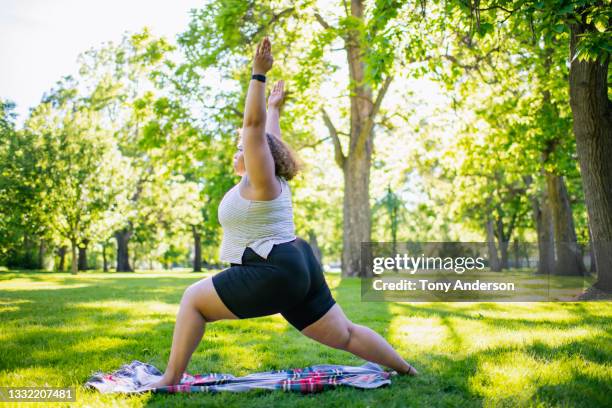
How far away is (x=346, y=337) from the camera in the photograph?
11.5ft

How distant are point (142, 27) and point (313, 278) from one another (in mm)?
17621

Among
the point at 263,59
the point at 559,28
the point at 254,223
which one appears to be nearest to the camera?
the point at 263,59

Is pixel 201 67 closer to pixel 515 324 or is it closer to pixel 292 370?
pixel 515 324

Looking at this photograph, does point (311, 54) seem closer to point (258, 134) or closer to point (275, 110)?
point (275, 110)

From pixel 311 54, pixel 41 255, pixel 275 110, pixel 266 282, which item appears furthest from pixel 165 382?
pixel 41 255

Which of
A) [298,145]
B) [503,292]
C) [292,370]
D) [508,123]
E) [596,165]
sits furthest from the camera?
[298,145]

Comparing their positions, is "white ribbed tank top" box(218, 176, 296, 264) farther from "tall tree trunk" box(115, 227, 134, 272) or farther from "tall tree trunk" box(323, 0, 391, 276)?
"tall tree trunk" box(115, 227, 134, 272)

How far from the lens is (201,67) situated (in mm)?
16656

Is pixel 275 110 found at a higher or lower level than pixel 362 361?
higher

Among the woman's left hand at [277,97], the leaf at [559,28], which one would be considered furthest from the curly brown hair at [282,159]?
the leaf at [559,28]

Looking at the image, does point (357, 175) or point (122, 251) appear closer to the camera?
point (357, 175)

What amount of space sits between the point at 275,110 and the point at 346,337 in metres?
1.90

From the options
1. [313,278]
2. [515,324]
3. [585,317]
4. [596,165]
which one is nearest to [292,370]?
[313,278]

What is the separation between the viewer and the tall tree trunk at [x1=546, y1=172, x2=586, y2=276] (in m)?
20.0
